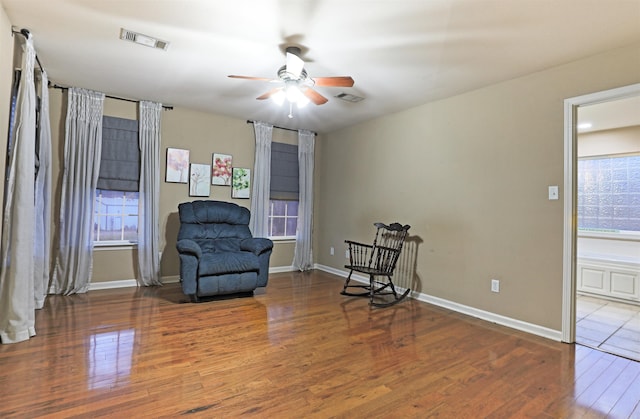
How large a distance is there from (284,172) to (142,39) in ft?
9.88

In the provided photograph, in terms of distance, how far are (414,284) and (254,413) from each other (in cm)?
279

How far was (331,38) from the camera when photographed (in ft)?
8.33

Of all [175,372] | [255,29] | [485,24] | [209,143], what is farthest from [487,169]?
[209,143]

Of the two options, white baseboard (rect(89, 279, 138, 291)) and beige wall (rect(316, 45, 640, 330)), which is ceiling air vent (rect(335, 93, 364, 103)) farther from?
white baseboard (rect(89, 279, 138, 291))

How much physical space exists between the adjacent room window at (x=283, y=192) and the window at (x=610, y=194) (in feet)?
14.5

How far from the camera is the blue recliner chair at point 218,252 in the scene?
3.49 m

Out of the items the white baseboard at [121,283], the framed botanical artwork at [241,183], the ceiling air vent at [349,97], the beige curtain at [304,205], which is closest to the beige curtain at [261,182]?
the framed botanical artwork at [241,183]

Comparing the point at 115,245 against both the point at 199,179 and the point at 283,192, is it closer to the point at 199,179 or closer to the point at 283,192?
the point at 199,179

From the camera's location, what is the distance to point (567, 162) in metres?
2.76

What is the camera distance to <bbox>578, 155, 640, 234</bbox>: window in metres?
4.40

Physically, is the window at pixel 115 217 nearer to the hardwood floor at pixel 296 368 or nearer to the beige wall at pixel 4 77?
the hardwood floor at pixel 296 368

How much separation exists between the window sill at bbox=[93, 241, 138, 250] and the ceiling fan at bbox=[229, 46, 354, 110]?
2772mm

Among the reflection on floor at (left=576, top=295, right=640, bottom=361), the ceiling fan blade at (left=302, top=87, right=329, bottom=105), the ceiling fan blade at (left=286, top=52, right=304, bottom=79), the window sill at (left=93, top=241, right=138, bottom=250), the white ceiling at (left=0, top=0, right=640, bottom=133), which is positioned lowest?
the reflection on floor at (left=576, top=295, right=640, bottom=361)

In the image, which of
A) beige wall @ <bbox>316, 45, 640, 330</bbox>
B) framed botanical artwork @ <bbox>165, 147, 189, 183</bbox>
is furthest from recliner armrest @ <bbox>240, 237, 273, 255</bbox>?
beige wall @ <bbox>316, 45, 640, 330</bbox>
